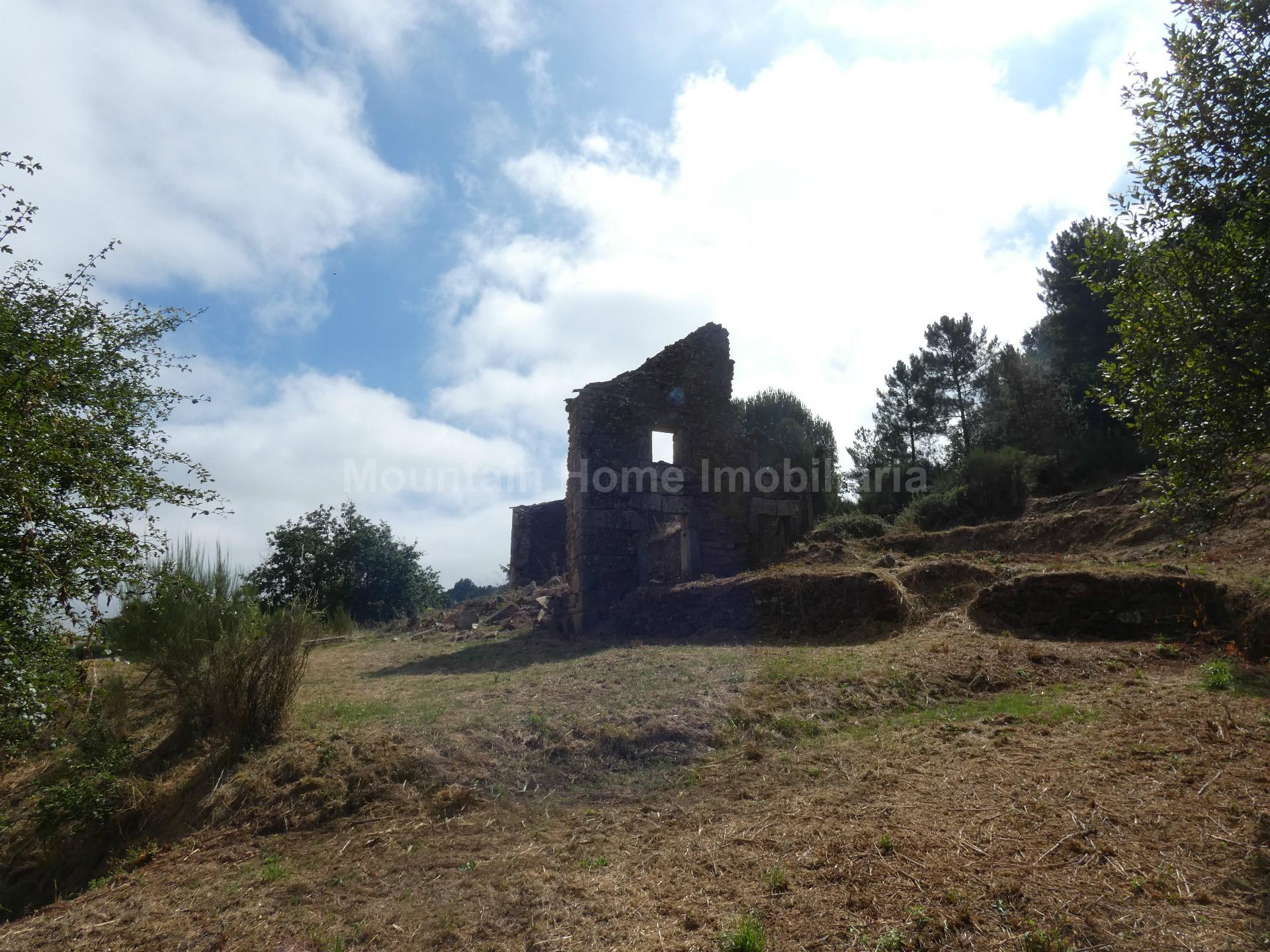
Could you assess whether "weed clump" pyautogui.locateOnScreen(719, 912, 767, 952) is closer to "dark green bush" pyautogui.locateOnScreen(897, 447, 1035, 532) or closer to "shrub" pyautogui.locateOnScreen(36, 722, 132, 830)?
"shrub" pyautogui.locateOnScreen(36, 722, 132, 830)

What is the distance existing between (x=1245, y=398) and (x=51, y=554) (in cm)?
977

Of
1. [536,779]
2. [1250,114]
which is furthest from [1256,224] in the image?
[536,779]

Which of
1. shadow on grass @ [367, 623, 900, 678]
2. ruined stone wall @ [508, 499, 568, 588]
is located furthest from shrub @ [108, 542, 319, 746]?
ruined stone wall @ [508, 499, 568, 588]

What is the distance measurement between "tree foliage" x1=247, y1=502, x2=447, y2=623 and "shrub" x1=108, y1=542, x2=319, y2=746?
17.4 m

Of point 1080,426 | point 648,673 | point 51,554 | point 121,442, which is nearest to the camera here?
point 51,554

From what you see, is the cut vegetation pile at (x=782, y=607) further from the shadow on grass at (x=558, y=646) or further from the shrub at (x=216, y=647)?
the shrub at (x=216, y=647)

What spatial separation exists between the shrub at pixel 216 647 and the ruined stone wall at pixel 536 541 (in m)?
18.5

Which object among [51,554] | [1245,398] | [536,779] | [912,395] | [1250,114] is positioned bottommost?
[536,779]

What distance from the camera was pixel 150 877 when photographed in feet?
18.2

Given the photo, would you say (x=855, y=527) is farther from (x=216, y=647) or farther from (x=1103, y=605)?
(x=216, y=647)

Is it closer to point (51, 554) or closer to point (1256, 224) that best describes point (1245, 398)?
point (1256, 224)

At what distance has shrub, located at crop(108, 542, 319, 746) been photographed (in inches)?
297

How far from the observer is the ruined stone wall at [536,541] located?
27.9 meters

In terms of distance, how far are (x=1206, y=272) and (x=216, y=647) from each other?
10.4 meters
